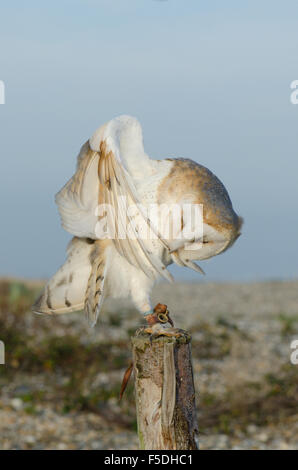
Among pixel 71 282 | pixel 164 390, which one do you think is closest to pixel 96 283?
pixel 71 282

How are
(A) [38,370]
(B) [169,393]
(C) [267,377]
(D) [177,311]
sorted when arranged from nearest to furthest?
(B) [169,393], (C) [267,377], (A) [38,370], (D) [177,311]

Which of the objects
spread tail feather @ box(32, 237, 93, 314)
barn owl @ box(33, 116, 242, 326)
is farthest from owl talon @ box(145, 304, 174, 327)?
spread tail feather @ box(32, 237, 93, 314)

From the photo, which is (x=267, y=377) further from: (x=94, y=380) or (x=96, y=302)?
(x=96, y=302)

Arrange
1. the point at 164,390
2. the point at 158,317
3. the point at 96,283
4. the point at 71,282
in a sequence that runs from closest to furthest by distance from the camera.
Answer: the point at 164,390 < the point at 158,317 < the point at 96,283 < the point at 71,282

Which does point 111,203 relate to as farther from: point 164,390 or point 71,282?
point 164,390
